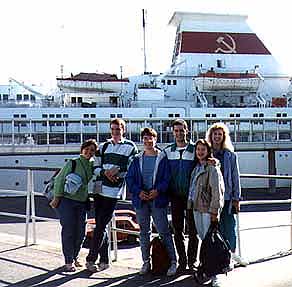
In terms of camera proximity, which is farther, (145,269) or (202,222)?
(145,269)

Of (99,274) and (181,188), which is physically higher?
(181,188)

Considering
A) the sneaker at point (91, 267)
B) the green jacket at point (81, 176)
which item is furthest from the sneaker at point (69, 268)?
the green jacket at point (81, 176)

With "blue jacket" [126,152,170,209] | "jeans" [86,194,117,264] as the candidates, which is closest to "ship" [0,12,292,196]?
"jeans" [86,194,117,264]

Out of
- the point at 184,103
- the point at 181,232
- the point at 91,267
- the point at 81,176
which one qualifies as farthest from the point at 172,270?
the point at 184,103

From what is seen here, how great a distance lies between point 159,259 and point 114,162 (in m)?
0.98

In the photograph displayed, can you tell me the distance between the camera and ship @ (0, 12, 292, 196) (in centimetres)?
2620

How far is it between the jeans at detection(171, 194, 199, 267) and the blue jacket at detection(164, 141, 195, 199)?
0.28 feet

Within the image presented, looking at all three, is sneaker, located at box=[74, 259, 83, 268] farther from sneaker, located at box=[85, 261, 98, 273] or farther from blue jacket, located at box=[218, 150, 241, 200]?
blue jacket, located at box=[218, 150, 241, 200]

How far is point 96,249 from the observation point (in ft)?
17.8

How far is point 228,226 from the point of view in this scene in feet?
17.7

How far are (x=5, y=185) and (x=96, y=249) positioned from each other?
2024cm

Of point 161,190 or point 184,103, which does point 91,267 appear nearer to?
point 161,190

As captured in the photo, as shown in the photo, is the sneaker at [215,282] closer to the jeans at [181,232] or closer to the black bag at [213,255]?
the black bag at [213,255]

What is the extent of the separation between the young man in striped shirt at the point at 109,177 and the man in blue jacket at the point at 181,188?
1.47 ft
